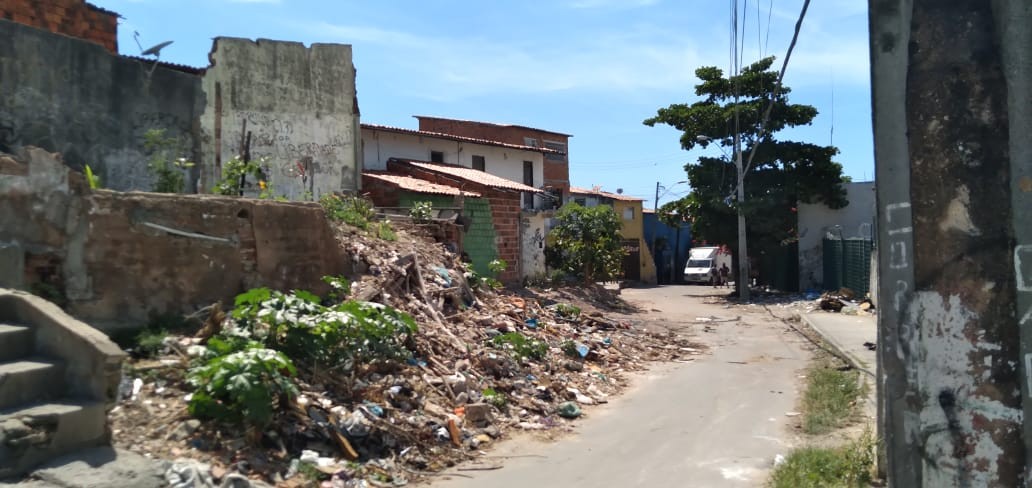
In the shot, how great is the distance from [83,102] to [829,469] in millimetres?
12790

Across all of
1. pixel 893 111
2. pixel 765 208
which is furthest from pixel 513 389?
pixel 765 208

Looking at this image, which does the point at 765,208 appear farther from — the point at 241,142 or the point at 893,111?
the point at 893,111

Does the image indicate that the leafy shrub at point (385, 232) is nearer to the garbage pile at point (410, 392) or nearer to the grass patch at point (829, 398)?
the garbage pile at point (410, 392)

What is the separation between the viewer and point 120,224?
757cm

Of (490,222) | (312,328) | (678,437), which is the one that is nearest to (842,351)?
(678,437)

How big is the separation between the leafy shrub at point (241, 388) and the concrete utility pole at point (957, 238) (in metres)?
4.52

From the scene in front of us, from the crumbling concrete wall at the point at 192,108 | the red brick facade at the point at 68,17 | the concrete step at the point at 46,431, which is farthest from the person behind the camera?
the red brick facade at the point at 68,17

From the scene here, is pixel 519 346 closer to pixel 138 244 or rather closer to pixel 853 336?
pixel 138 244

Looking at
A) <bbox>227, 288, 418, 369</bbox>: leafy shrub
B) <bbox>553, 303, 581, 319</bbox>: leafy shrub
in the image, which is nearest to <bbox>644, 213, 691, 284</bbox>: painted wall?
<bbox>553, 303, 581, 319</bbox>: leafy shrub

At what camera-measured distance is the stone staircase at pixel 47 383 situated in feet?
15.9

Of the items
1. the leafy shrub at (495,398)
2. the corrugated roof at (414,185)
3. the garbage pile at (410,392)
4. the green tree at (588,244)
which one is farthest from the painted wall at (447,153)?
the leafy shrub at (495,398)

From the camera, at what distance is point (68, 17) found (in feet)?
53.0

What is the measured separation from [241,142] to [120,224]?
36.5 feet

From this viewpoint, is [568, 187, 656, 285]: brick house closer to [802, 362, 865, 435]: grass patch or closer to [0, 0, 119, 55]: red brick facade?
[0, 0, 119, 55]: red brick facade
